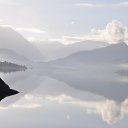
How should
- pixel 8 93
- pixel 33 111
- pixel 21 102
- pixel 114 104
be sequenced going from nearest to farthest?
pixel 8 93 < pixel 33 111 < pixel 21 102 < pixel 114 104

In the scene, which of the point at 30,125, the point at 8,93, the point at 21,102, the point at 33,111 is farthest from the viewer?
the point at 21,102

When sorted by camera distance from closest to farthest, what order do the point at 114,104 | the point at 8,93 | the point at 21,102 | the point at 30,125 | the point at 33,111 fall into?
the point at 8,93
the point at 30,125
the point at 33,111
the point at 21,102
the point at 114,104

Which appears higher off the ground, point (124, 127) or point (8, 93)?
point (8, 93)

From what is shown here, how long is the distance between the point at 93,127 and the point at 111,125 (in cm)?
327

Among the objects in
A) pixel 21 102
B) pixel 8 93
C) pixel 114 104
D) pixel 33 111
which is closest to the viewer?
pixel 8 93

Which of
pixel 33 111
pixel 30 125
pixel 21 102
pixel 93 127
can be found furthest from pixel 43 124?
pixel 21 102

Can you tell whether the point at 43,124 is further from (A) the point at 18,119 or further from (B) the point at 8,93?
(B) the point at 8,93

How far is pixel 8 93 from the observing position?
42.2 metres

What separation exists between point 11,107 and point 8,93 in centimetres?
3910

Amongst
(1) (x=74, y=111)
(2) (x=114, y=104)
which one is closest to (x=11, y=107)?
(1) (x=74, y=111)

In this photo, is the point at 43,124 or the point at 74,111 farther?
the point at 74,111

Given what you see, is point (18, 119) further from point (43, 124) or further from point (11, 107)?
point (11, 107)

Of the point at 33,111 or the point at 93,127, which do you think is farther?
the point at 33,111

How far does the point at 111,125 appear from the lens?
6400 centimetres
